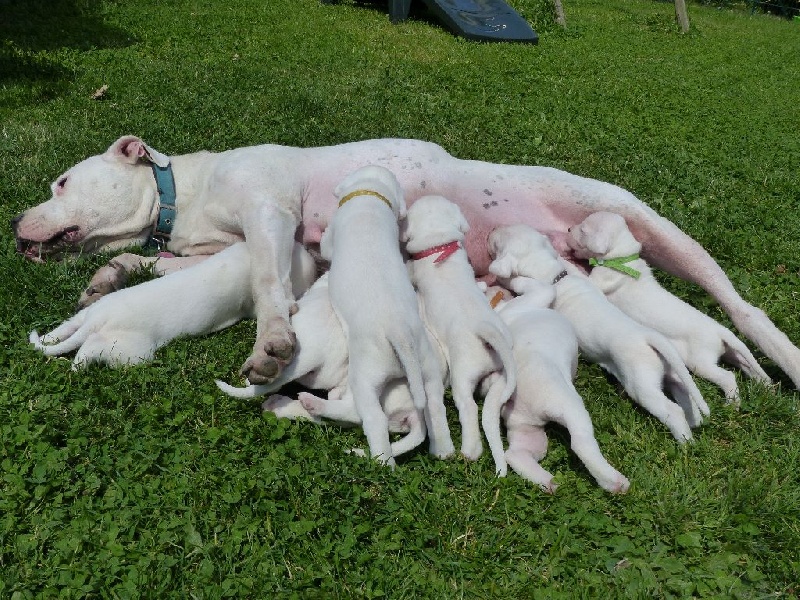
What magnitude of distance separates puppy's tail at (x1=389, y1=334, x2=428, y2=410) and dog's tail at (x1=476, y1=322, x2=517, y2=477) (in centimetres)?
33

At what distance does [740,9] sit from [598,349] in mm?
29178

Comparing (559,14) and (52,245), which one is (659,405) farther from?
(559,14)

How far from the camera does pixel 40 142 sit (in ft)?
22.0

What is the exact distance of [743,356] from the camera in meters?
4.01

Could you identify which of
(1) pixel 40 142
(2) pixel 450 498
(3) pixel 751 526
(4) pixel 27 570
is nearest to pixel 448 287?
(2) pixel 450 498

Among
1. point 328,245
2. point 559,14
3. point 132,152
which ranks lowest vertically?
point 559,14

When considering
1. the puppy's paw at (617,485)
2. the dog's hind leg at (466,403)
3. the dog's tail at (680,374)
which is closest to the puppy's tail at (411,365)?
the dog's hind leg at (466,403)

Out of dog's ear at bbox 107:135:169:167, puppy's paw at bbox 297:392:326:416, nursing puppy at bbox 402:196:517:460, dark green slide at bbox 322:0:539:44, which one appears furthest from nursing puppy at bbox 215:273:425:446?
dark green slide at bbox 322:0:539:44

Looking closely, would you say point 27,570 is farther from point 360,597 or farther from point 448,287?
point 448,287

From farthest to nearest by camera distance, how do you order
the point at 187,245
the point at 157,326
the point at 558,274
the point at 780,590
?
the point at 187,245
the point at 558,274
the point at 157,326
the point at 780,590

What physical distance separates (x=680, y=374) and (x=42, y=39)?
10.3 meters

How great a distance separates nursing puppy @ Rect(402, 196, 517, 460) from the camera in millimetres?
3414

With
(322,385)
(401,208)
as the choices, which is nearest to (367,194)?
(401,208)

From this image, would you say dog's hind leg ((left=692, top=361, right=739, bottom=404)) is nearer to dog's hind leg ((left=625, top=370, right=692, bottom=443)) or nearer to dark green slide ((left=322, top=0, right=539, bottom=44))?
dog's hind leg ((left=625, top=370, right=692, bottom=443))
